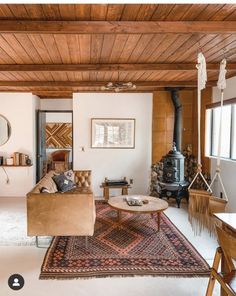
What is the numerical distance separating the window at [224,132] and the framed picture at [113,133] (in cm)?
176

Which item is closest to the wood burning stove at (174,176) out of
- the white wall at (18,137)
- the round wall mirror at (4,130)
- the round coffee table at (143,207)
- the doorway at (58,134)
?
the round coffee table at (143,207)

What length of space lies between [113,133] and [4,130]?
8.56 feet

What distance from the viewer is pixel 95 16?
90.9 inches

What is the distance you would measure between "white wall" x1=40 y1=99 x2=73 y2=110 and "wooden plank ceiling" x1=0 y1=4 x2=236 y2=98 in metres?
2.81

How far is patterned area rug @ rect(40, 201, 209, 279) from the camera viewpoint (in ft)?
9.76

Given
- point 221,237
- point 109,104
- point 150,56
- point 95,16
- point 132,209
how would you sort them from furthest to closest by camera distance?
point 109,104, point 132,209, point 150,56, point 95,16, point 221,237

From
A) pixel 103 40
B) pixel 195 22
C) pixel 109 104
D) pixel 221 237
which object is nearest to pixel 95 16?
pixel 103 40

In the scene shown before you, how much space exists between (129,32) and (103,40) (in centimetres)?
57

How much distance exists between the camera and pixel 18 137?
6.44 meters

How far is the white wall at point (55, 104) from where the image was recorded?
784 centimetres

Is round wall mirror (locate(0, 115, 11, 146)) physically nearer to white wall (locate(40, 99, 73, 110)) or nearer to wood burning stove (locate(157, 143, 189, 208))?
white wall (locate(40, 99, 73, 110))

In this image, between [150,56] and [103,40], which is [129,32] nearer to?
[103,40]

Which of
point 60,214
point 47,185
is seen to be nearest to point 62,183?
point 47,185

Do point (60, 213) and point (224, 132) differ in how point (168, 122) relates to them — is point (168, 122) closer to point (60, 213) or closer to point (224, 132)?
point (224, 132)
